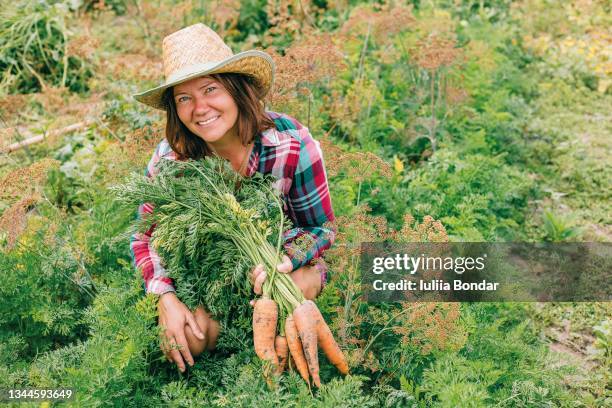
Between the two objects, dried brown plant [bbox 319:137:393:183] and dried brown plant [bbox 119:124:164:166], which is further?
dried brown plant [bbox 119:124:164:166]

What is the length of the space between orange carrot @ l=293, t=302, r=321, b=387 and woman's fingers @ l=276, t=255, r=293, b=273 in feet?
0.54

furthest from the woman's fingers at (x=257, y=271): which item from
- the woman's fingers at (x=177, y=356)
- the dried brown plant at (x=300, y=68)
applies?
the dried brown plant at (x=300, y=68)

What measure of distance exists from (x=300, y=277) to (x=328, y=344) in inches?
13.3

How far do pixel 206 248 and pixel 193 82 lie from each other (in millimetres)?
759

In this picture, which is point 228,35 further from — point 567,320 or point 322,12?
point 567,320

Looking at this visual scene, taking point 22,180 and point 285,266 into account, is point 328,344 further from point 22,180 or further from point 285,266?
point 22,180

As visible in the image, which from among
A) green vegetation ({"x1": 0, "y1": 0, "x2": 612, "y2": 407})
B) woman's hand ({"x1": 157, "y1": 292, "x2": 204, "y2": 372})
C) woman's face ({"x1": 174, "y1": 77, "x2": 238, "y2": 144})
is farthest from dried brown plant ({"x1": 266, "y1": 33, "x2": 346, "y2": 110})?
woman's hand ({"x1": 157, "y1": 292, "x2": 204, "y2": 372})

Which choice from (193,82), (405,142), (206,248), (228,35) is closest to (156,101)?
(193,82)

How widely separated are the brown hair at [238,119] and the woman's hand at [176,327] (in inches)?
27.9

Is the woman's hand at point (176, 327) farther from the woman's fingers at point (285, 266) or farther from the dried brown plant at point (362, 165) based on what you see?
the dried brown plant at point (362, 165)

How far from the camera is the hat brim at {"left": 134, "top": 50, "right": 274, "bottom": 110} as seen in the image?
2513 mm

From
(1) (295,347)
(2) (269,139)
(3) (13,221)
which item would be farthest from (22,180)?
(1) (295,347)

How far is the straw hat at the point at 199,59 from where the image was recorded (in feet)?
8.36

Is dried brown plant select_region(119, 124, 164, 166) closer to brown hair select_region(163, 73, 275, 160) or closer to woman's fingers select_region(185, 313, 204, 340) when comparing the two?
brown hair select_region(163, 73, 275, 160)
